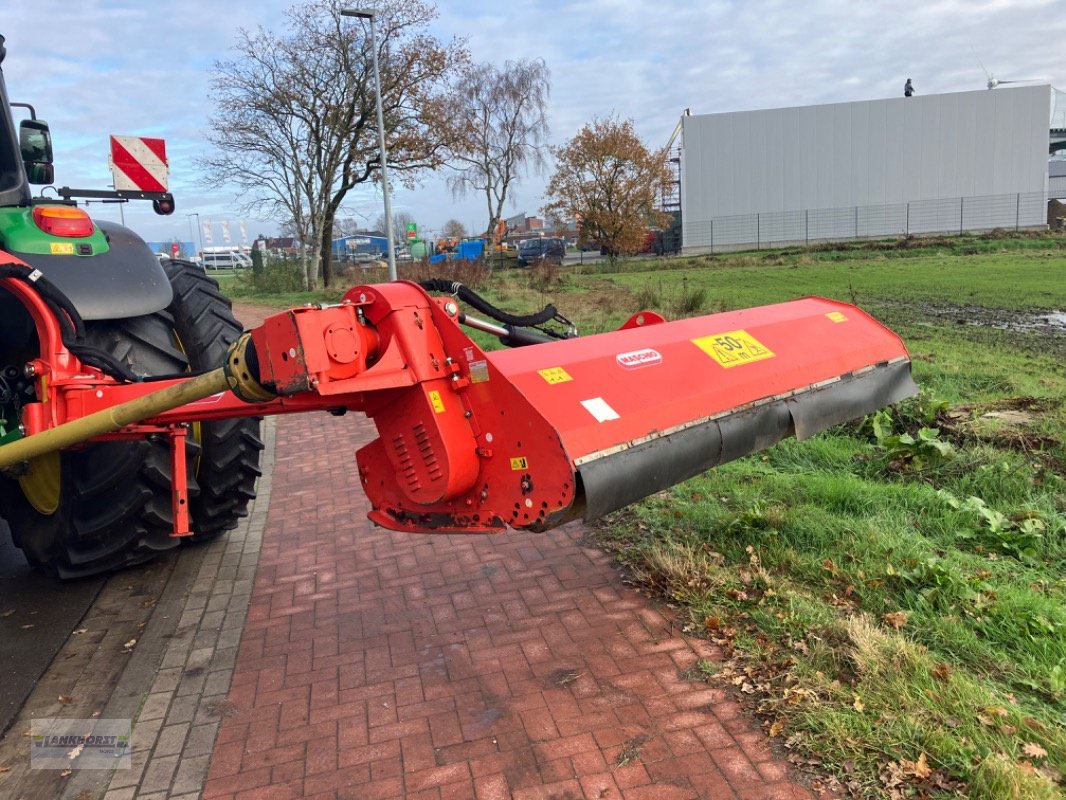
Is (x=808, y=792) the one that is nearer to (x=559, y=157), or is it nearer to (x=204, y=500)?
(x=204, y=500)

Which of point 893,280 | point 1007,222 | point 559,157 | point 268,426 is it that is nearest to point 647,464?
point 268,426

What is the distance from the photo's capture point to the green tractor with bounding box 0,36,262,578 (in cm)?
368

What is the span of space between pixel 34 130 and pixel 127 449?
6.61ft

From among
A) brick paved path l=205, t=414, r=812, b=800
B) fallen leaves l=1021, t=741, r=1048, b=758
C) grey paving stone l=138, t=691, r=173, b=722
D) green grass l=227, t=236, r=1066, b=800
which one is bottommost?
grey paving stone l=138, t=691, r=173, b=722

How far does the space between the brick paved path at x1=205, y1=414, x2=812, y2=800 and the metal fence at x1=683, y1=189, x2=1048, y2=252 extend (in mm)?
39448

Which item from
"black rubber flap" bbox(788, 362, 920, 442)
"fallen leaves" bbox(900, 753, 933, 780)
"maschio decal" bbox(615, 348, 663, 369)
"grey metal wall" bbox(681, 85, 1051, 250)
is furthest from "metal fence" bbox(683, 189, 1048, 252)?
"fallen leaves" bbox(900, 753, 933, 780)

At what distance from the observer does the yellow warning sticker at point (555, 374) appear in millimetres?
2812

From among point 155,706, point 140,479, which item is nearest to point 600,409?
point 155,706

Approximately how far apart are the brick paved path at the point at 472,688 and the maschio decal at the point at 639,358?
3.92 ft

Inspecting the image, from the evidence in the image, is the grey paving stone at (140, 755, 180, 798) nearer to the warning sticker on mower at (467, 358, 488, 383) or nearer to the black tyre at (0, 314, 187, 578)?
the black tyre at (0, 314, 187, 578)

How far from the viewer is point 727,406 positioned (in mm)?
3172

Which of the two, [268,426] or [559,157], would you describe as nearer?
[268,426]

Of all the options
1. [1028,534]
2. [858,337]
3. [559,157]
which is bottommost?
[1028,534]

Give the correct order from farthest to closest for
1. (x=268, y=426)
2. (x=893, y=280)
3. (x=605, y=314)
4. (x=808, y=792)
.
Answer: (x=893, y=280)
(x=605, y=314)
(x=268, y=426)
(x=808, y=792)
